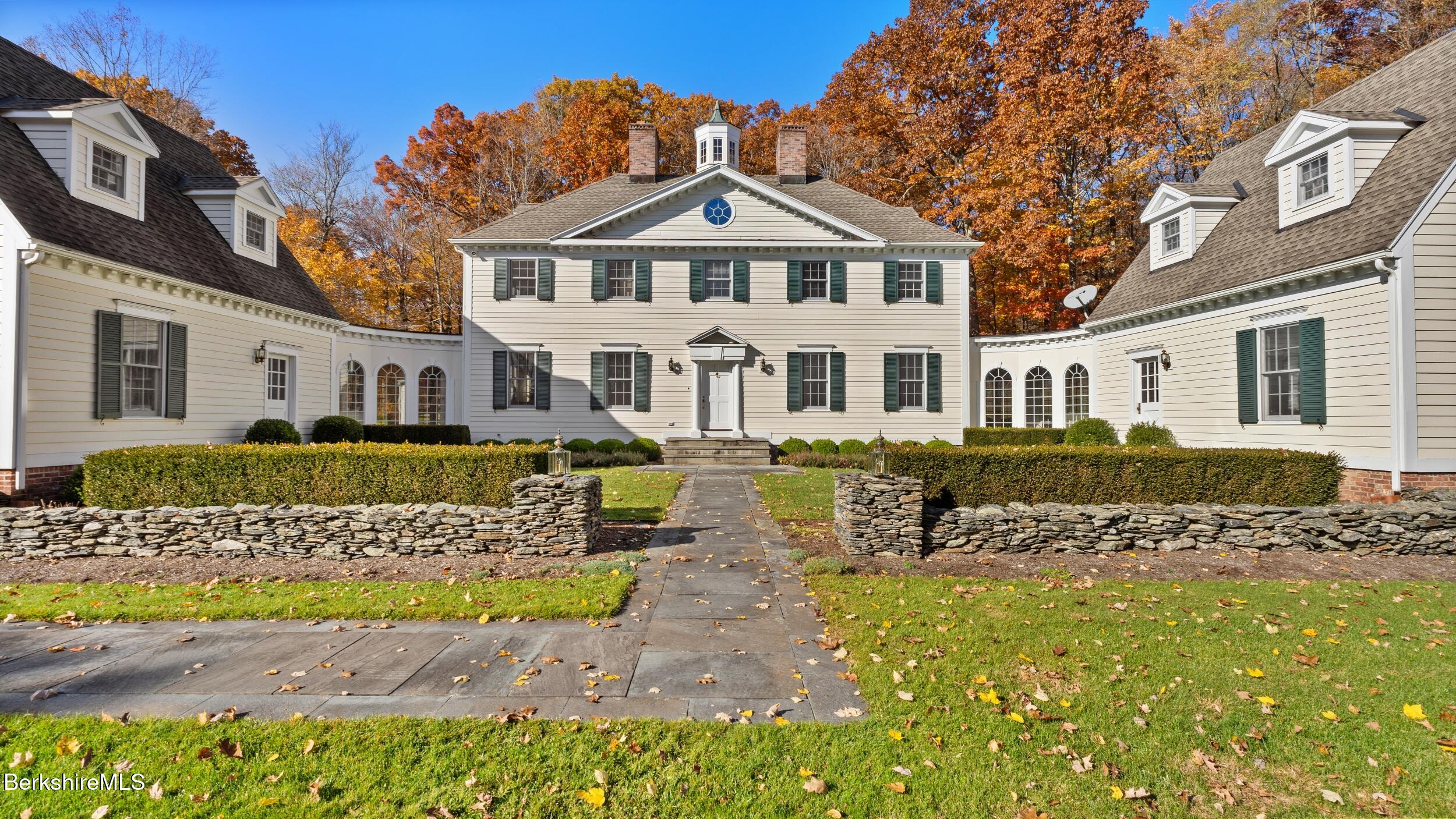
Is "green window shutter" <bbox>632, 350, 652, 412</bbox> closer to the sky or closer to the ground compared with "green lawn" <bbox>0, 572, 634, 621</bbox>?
closer to the sky

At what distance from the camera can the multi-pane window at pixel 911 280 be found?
19.7 m

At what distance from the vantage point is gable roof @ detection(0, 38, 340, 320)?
30.9ft

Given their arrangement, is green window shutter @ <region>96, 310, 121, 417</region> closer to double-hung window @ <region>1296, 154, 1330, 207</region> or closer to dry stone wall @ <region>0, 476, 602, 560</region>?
dry stone wall @ <region>0, 476, 602, 560</region>

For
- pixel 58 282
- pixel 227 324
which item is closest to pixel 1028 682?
pixel 58 282

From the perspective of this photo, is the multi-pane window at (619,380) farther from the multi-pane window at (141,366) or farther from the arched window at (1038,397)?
the arched window at (1038,397)

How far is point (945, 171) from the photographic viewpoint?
2648cm

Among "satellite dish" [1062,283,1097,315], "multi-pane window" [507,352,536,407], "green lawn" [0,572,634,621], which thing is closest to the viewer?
"green lawn" [0,572,634,621]

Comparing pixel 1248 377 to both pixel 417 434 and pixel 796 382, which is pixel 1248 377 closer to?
pixel 796 382

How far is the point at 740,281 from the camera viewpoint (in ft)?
64.3

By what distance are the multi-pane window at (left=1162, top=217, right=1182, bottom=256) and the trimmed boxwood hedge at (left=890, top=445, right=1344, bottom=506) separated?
787 centimetres

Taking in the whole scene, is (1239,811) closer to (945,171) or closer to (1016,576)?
(1016,576)

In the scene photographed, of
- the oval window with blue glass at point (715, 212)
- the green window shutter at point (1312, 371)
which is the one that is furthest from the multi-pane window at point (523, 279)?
the green window shutter at point (1312, 371)

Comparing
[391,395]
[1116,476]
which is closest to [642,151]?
[391,395]

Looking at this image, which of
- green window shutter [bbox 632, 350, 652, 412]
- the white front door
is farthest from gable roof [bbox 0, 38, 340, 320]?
the white front door
